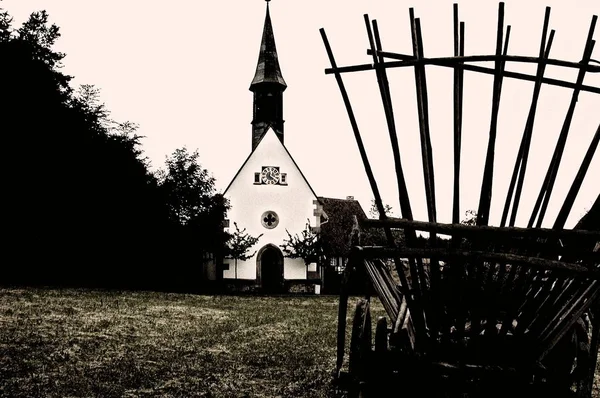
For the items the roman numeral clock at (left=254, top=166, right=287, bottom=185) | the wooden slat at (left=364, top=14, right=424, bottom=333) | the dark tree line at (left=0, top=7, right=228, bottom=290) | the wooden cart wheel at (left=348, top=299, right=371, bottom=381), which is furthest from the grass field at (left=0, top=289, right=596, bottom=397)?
the roman numeral clock at (left=254, top=166, right=287, bottom=185)

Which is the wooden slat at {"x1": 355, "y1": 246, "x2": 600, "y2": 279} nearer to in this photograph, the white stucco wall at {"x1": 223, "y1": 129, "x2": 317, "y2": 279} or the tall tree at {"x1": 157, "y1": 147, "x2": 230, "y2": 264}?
the tall tree at {"x1": 157, "y1": 147, "x2": 230, "y2": 264}

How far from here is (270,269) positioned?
36656mm

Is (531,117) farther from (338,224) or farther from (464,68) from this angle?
(338,224)

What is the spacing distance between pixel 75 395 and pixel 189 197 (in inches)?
1042

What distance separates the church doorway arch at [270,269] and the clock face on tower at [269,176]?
12.4 feet

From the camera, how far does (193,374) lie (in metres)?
8.07

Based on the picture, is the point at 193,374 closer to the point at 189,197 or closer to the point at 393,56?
the point at 393,56

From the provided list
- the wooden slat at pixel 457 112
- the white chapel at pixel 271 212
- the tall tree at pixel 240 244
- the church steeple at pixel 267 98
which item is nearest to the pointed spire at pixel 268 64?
the church steeple at pixel 267 98

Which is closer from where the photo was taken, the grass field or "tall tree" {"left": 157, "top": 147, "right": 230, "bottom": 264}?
the grass field

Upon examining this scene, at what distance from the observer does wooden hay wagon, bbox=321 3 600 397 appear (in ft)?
11.8

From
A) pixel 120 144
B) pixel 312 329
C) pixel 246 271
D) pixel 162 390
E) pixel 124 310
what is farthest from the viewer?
pixel 246 271

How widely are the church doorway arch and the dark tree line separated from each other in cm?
363

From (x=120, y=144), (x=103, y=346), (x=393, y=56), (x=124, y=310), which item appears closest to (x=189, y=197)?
(x=120, y=144)

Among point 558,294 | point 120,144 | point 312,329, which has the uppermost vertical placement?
point 120,144
